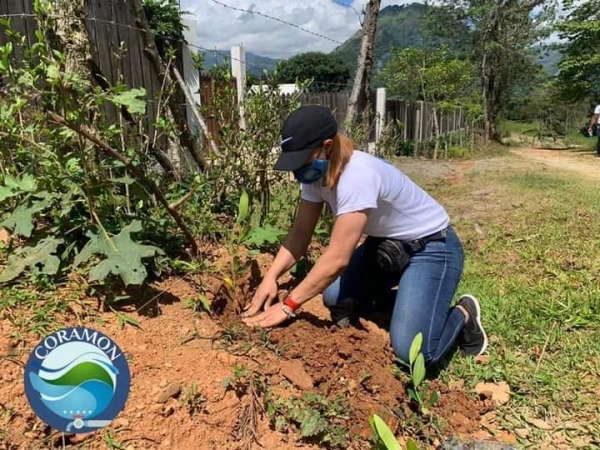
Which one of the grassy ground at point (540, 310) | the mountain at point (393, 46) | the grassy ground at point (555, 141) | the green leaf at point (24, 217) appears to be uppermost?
the mountain at point (393, 46)

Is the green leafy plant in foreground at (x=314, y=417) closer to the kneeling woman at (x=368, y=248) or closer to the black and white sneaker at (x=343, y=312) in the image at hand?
the kneeling woman at (x=368, y=248)

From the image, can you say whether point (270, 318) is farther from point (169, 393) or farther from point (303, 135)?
point (303, 135)

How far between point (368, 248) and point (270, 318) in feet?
2.33

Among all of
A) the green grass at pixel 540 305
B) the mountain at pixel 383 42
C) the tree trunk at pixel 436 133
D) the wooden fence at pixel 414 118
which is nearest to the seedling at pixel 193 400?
the green grass at pixel 540 305

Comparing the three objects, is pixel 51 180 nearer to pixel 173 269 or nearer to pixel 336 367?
pixel 173 269

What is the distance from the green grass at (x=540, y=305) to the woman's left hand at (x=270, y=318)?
825 millimetres

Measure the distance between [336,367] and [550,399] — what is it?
3.09ft

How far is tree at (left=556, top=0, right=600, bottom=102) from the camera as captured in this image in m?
17.0

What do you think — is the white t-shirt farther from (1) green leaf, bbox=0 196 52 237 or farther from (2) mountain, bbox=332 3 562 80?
(2) mountain, bbox=332 3 562 80

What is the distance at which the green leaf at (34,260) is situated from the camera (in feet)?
6.76

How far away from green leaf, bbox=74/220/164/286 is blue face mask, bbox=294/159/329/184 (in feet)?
2.26

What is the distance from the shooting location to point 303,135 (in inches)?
82.5

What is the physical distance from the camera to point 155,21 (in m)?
7.85

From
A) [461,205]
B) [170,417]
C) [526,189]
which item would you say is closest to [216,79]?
Result: [170,417]
